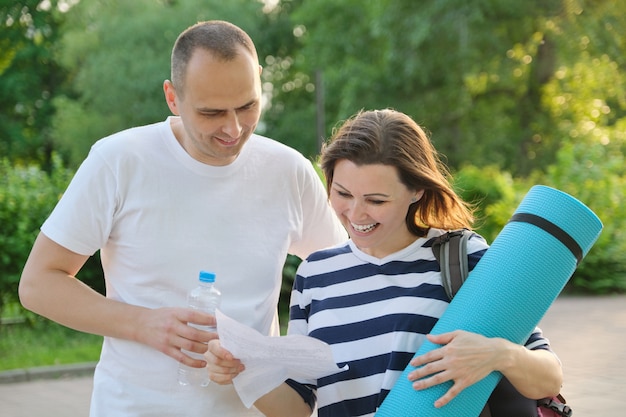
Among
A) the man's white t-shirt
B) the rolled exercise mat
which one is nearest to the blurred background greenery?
the man's white t-shirt

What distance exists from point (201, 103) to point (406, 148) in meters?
0.62

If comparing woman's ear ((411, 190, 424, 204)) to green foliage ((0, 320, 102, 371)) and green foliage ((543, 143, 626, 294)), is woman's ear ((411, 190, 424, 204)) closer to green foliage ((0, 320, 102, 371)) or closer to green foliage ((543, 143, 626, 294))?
green foliage ((0, 320, 102, 371))

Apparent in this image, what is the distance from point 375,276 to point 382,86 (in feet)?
75.0

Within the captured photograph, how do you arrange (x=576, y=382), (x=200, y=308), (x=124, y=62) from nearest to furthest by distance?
1. (x=200, y=308)
2. (x=576, y=382)
3. (x=124, y=62)

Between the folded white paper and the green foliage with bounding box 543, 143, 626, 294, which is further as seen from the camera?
the green foliage with bounding box 543, 143, 626, 294

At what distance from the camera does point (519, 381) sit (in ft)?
8.05

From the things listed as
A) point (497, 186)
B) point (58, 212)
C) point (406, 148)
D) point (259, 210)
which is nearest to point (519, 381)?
point (406, 148)

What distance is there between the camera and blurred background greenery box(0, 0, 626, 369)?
13.6 metres

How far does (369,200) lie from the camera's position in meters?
2.67

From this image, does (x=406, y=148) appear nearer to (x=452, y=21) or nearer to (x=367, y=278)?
(x=367, y=278)

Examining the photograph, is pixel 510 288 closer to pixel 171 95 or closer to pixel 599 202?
pixel 171 95

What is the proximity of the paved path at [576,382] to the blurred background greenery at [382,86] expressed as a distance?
2.03 meters

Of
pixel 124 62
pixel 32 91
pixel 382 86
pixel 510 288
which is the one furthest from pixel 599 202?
pixel 32 91

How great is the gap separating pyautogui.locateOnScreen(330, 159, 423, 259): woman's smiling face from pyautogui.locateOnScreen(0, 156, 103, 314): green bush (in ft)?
25.9
